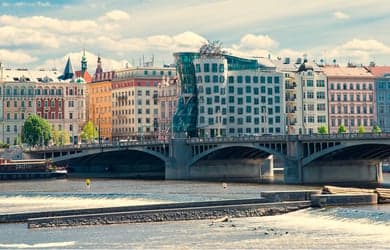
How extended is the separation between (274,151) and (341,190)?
1828 inches

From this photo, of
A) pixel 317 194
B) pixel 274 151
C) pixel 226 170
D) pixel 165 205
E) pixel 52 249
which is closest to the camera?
pixel 52 249

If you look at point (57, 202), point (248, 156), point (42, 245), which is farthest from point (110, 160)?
point (42, 245)

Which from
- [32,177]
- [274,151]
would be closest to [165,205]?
[274,151]

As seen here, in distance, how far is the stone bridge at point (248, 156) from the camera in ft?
466

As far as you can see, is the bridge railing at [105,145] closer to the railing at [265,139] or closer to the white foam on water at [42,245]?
the railing at [265,139]

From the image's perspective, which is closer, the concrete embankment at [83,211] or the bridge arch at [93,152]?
the concrete embankment at [83,211]

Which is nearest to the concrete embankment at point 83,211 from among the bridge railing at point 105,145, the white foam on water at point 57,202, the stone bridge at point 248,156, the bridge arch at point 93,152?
the white foam on water at point 57,202

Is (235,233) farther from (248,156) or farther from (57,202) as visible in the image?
(248,156)

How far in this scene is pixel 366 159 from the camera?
15000cm

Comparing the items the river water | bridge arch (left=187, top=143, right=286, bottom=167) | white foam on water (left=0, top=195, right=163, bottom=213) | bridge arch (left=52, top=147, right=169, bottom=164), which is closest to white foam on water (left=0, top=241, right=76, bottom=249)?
the river water

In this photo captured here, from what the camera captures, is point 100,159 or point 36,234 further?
point 100,159

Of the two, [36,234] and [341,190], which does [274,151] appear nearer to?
[341,190]

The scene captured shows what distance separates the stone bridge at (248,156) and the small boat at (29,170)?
616 centimetres

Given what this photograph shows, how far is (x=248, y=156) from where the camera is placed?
171m
